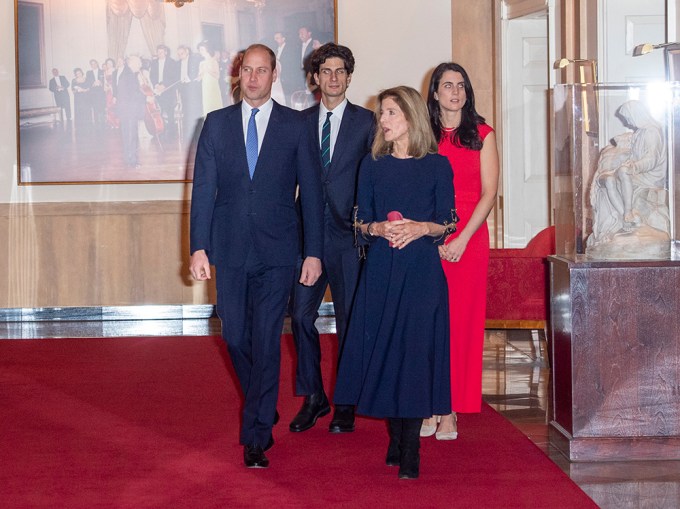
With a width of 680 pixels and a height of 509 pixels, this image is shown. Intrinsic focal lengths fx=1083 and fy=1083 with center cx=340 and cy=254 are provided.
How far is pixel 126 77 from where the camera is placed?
10477 millimetres

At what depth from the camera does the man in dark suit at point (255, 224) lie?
175 inches

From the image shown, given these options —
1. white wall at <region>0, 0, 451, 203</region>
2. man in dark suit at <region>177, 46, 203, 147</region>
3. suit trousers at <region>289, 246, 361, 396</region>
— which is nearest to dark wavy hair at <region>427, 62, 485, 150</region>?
suit trousers at <region>289, 246, 361, 396</region>

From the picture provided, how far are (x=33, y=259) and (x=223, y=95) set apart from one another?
2.45m

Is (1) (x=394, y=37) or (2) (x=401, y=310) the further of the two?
(1) (x=394, y=37)

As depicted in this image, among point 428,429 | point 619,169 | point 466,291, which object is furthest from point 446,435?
point 619,169

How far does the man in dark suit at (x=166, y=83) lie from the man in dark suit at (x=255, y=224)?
19.7 feet

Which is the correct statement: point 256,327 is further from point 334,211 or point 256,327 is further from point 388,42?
point 388,42

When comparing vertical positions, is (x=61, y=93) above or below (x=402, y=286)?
above

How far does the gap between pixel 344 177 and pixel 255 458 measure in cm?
144

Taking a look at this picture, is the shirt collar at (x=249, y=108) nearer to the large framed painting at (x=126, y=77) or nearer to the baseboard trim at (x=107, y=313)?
the large framed painting at (x=126, y=77)

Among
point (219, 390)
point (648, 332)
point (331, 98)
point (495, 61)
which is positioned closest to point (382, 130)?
point (331, 98)

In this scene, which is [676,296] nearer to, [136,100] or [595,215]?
[595,215]

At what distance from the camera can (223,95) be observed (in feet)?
34.4

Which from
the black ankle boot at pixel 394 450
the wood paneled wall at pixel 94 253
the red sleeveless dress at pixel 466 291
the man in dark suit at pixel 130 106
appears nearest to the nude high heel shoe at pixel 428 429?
the red sleeveless dress at pixel 466 291
